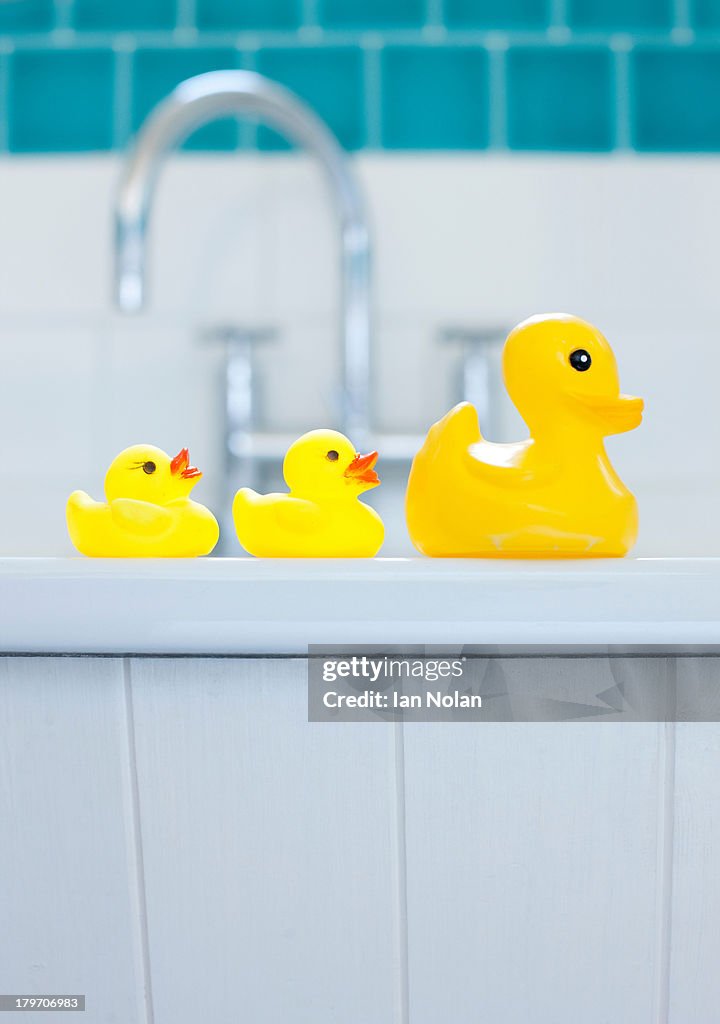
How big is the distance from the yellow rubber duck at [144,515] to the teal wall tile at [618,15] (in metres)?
0.98

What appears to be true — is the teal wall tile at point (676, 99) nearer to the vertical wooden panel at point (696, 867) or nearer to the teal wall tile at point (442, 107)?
the teal wall tile at point (442, 107)

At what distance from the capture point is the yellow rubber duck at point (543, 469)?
469mm

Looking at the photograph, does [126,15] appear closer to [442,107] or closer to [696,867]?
[442,107]

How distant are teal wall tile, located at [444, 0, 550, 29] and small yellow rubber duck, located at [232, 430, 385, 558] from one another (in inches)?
36.0

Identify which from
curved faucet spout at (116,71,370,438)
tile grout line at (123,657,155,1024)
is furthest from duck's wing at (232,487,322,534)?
curved faucet spout at (116,71,370,438)

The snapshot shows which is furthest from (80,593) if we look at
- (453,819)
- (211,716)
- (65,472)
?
(65,472)

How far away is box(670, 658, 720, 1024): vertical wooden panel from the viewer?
0.40 m

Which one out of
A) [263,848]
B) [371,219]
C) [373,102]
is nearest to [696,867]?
[263,848]

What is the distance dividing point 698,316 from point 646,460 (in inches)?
7.5

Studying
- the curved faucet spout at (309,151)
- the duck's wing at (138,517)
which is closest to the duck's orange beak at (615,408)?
the duck's wing at (138,517)

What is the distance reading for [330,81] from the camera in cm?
120

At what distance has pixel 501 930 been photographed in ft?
1.34

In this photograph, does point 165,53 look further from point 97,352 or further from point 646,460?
point 646,460

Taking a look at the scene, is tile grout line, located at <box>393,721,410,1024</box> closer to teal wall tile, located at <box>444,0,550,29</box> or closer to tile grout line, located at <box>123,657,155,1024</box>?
tile grout line, located at <box>123,657,155,1024</box>
